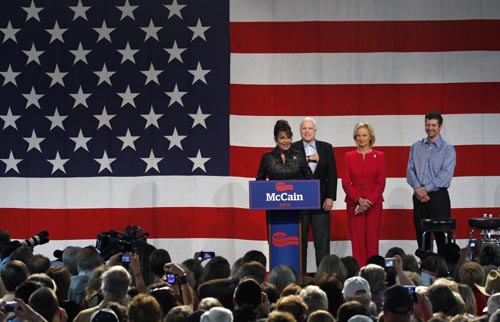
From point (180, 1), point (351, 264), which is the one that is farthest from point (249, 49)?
point (351, 264)

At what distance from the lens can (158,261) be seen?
324 inches

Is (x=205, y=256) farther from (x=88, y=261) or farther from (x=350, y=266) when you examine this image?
(x=350, y=266)

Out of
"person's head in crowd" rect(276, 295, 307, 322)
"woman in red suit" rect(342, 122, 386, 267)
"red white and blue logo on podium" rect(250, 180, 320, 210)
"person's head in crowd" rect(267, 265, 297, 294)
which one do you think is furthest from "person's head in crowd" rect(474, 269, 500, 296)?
"woman in red suit" rect(342, 122, 386, 267)

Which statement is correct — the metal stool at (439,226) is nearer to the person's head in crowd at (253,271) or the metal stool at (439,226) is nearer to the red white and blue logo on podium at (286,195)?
the red white and blue logo on podium at (286,195)

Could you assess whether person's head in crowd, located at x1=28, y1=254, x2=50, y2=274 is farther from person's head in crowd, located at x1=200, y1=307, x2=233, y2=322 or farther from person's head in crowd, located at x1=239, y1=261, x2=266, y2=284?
person's head in crowd, located at x1=200, y1=307, x2=233, y2=322

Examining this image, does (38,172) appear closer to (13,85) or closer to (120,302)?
(13,85)

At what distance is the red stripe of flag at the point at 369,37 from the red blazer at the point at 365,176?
1918 mm

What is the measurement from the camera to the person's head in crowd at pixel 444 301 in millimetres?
6098

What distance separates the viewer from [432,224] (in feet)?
36.8

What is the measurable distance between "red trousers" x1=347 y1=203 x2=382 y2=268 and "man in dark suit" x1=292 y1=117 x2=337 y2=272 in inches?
11.0

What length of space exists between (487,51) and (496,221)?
97.9 inches

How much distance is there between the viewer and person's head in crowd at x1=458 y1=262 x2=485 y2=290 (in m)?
7.50

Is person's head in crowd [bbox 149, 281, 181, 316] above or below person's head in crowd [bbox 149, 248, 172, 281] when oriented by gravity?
below

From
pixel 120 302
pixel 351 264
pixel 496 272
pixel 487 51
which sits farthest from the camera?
pixel 487 51
